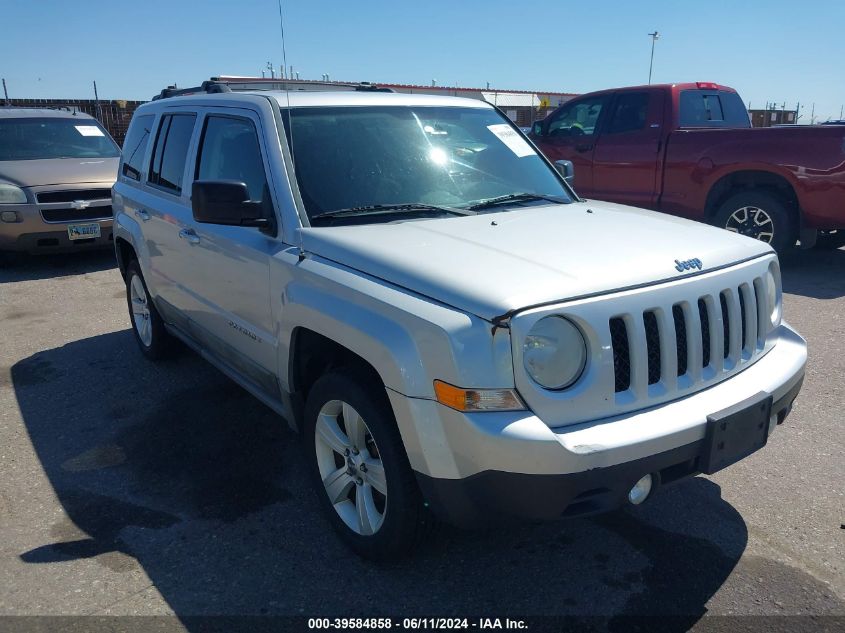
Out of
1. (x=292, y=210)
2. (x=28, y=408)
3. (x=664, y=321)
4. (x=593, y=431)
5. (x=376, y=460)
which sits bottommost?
(x=28, y=408)

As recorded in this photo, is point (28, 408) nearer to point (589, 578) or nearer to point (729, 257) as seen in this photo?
point (589, 578)

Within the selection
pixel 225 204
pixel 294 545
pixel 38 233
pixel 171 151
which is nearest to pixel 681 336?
pixel 294 545

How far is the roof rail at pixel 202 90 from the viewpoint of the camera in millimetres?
4496

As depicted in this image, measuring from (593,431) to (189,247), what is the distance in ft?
9.11

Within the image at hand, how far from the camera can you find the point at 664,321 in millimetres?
2605

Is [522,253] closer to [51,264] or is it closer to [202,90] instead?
[202,90]

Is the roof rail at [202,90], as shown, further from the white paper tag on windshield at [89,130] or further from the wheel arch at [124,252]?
the white paper tag on windshield at [89,130]

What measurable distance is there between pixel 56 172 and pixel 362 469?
8004 mm

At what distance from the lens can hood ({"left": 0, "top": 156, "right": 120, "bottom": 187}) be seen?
896 cm

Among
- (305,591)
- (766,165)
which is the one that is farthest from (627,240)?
(766,165)

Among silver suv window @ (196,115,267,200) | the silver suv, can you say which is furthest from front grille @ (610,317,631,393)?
the silver suv

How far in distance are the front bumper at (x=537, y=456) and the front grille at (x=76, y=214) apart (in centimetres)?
782

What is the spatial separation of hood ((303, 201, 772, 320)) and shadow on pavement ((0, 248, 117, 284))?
7.16 metres

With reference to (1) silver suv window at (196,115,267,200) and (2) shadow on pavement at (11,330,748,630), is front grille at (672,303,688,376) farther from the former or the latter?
(1) silver suv window at (196,115,267,200)
